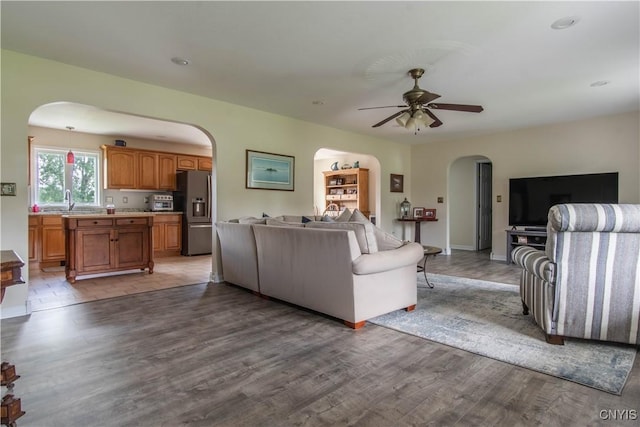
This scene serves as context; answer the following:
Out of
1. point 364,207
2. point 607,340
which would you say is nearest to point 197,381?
point 607,340

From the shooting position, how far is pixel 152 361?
225 cm

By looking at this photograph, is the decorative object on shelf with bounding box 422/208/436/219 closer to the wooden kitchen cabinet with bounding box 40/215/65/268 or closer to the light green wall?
the light green wall

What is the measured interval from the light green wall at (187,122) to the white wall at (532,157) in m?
1.04

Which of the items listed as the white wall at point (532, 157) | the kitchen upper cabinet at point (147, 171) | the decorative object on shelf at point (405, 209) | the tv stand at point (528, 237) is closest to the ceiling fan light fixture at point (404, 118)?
the tv stand at point (528, 237)

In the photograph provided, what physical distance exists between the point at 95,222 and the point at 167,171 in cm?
287

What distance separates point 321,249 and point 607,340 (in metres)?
2.20

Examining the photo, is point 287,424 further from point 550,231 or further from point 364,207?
point 364,207

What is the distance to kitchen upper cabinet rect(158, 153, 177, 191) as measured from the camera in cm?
725

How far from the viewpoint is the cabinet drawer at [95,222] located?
15.0 ft

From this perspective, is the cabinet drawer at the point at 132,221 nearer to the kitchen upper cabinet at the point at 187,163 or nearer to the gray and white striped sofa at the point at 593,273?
the kitchen upper cabinet at the point at 187,163

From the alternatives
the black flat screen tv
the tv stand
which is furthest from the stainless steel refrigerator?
the black flat screen tv

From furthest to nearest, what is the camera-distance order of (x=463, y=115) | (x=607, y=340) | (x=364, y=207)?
(x=364, y=207)
(x=463, y=115)
(x=607, y=340)

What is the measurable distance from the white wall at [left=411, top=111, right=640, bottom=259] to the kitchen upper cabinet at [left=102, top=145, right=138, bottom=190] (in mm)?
6051

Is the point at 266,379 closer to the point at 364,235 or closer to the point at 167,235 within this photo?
the point at 364,235
